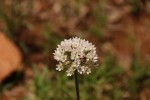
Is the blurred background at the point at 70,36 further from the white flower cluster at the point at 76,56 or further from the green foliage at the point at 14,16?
the white flower cluster at the point at 76,56

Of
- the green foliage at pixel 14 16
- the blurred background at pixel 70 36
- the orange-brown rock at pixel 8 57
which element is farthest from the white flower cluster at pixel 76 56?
the green foliage at pixel 14 16

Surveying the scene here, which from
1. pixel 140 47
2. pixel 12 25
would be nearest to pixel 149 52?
pixel 140 47

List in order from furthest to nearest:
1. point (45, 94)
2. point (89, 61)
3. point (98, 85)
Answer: point (98, 85) < point (45, 94) < point (89, 61)

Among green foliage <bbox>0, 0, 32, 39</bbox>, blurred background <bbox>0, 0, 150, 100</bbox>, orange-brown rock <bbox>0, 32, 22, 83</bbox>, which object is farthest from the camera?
green foliage <bbox>0, 0, 32, 39</bbox>

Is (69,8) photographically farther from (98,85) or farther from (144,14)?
(98,85)

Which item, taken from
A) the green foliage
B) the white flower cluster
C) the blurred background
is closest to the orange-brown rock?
the blurred background

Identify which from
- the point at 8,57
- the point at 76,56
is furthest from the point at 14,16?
Answer: the point at 76,56

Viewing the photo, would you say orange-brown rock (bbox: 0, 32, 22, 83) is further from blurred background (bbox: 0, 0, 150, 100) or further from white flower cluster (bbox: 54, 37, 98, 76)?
white flower cluster (bbox: 54, 37, 98, 76)
